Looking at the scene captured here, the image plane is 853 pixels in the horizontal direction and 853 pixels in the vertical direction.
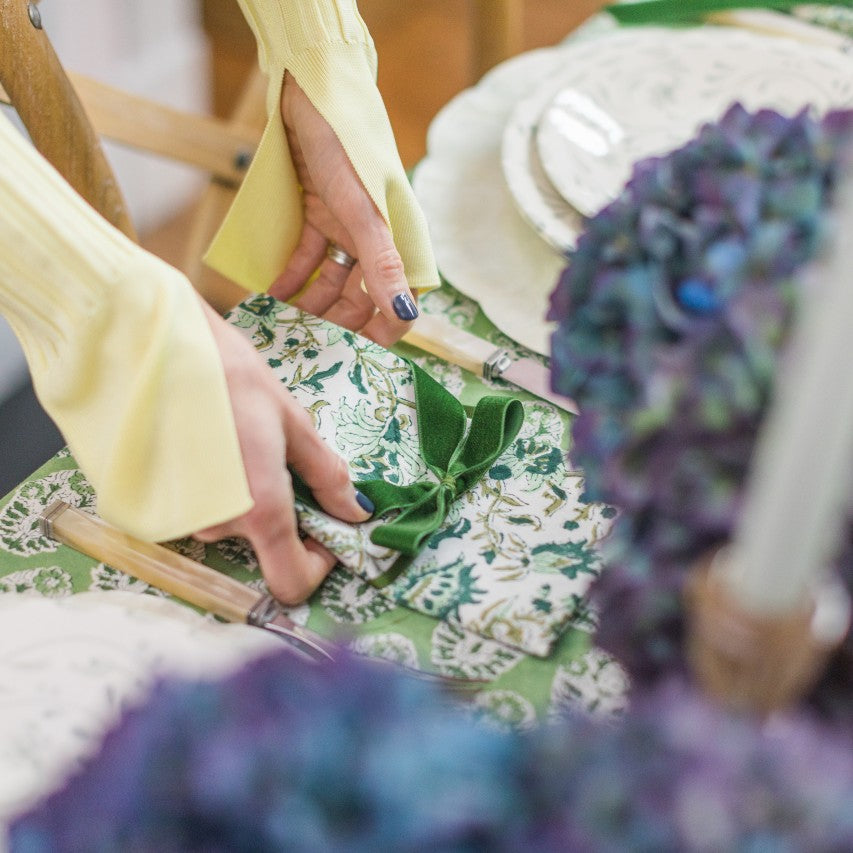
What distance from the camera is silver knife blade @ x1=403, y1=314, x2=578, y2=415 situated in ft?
1.98

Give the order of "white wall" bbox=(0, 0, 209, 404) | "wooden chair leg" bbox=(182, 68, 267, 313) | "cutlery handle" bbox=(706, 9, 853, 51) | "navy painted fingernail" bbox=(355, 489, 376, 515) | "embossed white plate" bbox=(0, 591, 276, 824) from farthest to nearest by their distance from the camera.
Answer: "white wall" bbox=(0, 0, 209, 404)
"wooden chair leg" bbox=(182, 68, 267, 313)
"cutlery handle" bbox=(706, 9, 853, 51)
"navy painted fingernail" bbox=(355, 489, 376, 515)
"embossed white plate" bbox=(0, 591, 276, 824)

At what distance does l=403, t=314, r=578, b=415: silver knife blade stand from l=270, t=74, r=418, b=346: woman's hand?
0.02m

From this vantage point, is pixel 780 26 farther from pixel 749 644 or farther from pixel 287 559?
pixel 749 644

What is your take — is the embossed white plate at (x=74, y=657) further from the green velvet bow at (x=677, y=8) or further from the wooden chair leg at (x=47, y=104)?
the green velvet bow at (x=677, y=8)

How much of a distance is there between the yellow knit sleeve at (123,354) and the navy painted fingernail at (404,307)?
18 cm

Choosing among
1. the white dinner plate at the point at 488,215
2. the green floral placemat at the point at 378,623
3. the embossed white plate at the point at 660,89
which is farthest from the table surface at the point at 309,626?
the embossed white plate at the point at 660,89

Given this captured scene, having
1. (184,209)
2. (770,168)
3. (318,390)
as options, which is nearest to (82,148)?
(318,390)

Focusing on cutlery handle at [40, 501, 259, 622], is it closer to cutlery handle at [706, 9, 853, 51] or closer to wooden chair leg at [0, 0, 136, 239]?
wooden chair leg at [0, 0, 136, 239]

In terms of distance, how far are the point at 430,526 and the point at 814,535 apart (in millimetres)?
304

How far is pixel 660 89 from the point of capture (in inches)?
31.2

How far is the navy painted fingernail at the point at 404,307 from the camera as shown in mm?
584

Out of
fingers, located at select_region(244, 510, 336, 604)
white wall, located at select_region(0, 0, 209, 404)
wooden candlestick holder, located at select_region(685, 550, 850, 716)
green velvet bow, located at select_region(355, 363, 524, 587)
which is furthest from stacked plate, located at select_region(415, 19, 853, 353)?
white wall, located at select_region(0, 0, 209, 404)

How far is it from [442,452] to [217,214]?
2.74ft

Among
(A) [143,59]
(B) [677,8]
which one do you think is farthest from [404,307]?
(A) [143,59]
